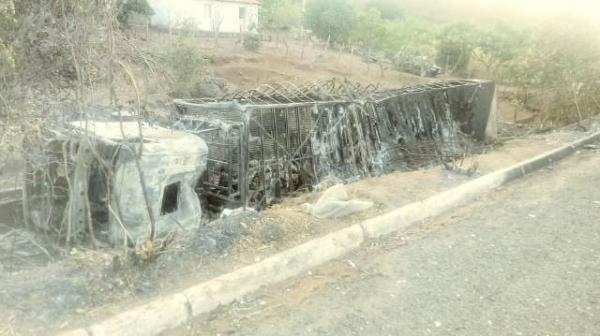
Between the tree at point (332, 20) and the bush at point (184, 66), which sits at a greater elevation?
the tree at point (332, 20)

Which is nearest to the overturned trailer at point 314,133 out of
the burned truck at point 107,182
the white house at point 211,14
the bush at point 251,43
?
the burned truck at point 107,182

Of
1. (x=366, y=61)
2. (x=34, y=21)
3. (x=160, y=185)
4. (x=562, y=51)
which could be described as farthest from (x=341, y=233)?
(x=366, y=61)

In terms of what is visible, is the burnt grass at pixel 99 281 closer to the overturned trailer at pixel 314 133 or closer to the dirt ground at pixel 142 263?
the dirt ground at pixel 142 263

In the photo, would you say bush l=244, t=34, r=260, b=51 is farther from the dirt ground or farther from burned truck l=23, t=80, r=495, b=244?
the dirt ground

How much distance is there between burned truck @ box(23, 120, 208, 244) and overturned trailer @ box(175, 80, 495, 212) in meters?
1.22

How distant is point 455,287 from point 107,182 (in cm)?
298

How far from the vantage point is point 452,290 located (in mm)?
4527

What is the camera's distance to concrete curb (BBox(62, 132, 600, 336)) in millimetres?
3736

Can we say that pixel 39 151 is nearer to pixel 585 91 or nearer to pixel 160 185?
pixel 160 185

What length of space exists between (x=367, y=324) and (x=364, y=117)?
5.80 m

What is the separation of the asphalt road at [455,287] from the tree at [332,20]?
36242 mm

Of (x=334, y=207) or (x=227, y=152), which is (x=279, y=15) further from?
(x=334, y=207)

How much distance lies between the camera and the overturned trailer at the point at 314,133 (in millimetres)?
7324

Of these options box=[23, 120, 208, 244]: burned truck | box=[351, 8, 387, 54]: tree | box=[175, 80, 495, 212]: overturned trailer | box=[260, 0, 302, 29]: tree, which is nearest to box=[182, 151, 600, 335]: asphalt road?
box=[23, 120, 208, 244]: burned truck
